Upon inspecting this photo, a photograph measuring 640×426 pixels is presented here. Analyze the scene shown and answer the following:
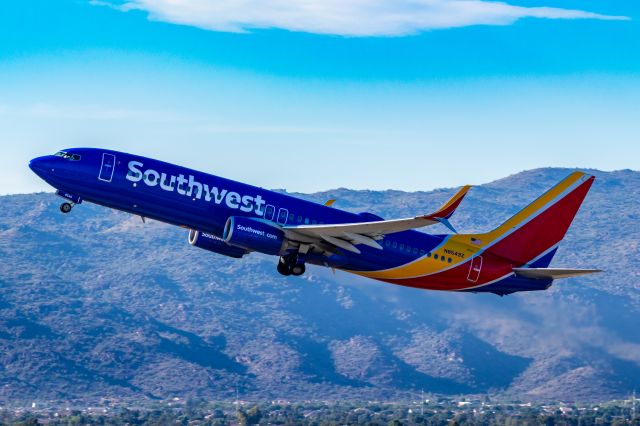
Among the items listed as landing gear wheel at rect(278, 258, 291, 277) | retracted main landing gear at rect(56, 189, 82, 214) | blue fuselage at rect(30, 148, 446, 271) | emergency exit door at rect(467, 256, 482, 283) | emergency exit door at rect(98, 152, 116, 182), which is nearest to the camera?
emergency exit door at rect(98, 152, 116, 182)

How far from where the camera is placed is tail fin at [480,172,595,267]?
8456 centimetres

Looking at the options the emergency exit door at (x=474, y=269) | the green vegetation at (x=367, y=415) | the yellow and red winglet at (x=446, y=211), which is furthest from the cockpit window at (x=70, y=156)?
the green vegetation at (x=367, y=415)

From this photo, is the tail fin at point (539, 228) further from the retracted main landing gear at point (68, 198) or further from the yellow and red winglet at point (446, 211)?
the retracted main landing gear at point (68, 198)

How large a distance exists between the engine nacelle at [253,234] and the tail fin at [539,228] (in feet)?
60.2

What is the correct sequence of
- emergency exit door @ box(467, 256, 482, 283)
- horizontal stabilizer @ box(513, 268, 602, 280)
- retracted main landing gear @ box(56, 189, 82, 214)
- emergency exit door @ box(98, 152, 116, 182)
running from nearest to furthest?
emergency exit door @ box(98, 152, 116, 182), retracted main landing gear @ box(56, 189, 82, 214), horizontal stabilizer @ box(513, 268, 602, 280), emergency exit door @ box(467, 256, 482, 283)

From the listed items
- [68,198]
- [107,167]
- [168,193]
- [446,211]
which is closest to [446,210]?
[446,211]

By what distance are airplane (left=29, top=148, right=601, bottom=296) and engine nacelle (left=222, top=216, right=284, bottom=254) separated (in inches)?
2.6

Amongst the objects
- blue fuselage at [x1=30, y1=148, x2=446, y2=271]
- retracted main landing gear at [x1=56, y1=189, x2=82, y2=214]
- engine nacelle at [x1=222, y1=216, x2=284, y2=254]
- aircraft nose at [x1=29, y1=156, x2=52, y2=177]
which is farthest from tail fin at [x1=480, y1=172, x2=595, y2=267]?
aircraft nose at [x1=29, y1=156, x2=52, y2=177]

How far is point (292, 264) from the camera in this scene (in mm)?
75938

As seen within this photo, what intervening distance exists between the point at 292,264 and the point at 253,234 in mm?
4951

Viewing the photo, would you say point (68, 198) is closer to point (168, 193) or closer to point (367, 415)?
point (168, 193)

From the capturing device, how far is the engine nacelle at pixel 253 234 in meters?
71.9

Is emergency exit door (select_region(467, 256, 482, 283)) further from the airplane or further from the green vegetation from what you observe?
the green vegetation

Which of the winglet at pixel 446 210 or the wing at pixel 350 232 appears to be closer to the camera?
the winglet at pixel 446 210
